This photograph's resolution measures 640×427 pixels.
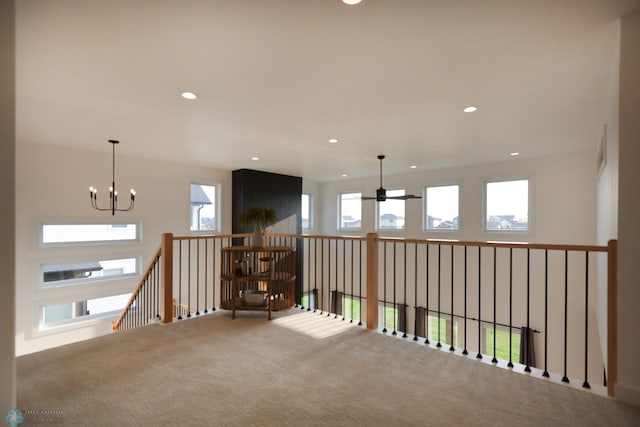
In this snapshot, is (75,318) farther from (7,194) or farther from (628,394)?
(628,394)

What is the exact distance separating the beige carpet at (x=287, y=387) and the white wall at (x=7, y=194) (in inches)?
26.5

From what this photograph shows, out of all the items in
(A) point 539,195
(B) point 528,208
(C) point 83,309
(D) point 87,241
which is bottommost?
(C) point 83,309

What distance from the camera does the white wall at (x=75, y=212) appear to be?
16.0 ft

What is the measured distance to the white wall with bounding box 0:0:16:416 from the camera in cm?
141

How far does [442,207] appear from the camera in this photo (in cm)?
751

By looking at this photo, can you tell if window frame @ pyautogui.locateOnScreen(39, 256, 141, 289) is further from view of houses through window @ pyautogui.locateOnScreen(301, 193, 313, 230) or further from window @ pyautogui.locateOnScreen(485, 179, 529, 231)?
window @ pyautogui.locateOnScreen(485, 179, 529, 231)

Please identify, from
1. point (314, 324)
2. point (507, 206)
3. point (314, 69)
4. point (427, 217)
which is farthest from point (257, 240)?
point (507, 206)

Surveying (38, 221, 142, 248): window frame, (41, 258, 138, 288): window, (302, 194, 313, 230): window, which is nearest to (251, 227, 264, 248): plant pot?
(38, 221, 142, 248): window frame

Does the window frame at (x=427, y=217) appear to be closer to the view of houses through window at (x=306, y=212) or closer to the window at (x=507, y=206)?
the window at (x=507, y=206)

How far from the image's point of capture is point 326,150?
5426mm

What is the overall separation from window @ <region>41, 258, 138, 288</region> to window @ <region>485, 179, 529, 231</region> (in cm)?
754

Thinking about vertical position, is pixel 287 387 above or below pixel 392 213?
below

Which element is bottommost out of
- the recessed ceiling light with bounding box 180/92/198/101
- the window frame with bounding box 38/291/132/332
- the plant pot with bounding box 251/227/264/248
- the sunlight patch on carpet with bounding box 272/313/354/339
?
the window frame with bounding box 38/291/132/332

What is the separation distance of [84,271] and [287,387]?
5201mm
